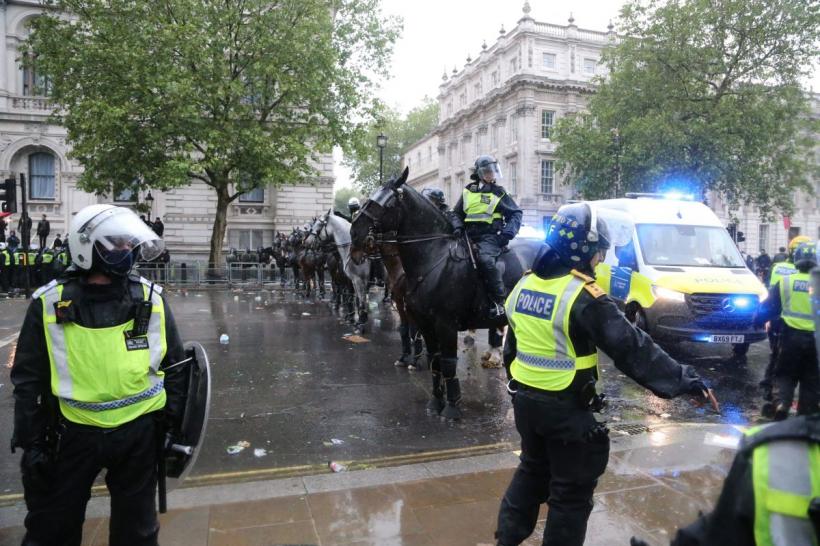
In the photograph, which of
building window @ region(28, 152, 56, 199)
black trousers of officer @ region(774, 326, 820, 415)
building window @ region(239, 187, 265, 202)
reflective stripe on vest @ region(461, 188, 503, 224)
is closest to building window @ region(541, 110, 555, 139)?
building window @ region(239, 187, 265, 202)

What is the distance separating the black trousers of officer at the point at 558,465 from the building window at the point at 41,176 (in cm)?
Result: 3478

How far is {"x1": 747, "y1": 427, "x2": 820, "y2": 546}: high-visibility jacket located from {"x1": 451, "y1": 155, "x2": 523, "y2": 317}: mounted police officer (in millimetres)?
4973

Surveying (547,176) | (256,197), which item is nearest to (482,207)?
(256,197)

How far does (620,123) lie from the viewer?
28453mm

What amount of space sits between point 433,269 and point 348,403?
188 centimetres

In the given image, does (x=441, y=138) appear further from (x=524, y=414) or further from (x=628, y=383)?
(x=524, y=414)

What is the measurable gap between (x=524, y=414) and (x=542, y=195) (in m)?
45.0

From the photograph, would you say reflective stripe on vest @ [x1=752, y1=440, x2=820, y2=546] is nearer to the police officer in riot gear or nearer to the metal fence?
the police officer in riot gear

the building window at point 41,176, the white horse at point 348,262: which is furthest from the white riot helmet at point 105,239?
the building window at point 41,176

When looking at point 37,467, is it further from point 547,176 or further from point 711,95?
point 547,176

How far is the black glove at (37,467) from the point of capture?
8.11 ft

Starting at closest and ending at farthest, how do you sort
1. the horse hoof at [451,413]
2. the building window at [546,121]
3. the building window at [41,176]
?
the horse hoof at [451,413]
the building window at [41,176]
the building window at [546,121]

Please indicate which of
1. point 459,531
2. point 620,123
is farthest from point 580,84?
point 459,531

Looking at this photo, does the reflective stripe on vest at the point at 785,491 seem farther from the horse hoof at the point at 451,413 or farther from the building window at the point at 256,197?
the building window at the point at 256,197
